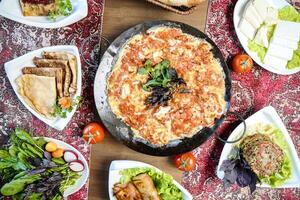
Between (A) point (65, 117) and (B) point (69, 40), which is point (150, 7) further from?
(A) point (65, 117)

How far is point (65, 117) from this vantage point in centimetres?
460

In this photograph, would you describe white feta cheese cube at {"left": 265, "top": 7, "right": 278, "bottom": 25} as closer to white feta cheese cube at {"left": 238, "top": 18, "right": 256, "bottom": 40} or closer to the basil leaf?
white feta cheese cube at {"left": 238, "top": 18, "right": 256, "bottom": 40}

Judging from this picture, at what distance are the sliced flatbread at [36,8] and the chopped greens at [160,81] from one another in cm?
107

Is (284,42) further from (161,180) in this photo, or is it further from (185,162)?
(161,180)

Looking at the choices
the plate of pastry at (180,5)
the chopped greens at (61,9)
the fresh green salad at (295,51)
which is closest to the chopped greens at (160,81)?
the plate of pastry at (180,5)

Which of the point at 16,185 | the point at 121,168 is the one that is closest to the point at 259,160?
the point at 121,168

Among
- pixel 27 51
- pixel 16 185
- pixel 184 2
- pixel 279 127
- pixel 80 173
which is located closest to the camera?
pixel 184 2

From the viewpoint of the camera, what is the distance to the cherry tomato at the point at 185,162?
4.54 m

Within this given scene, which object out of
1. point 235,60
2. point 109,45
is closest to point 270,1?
point 235,60

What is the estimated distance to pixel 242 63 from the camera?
4523 millimetres

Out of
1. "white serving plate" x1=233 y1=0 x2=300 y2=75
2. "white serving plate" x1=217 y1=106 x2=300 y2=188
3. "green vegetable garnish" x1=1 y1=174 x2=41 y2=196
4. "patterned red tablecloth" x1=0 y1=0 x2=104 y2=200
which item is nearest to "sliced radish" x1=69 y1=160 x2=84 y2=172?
"patterned red tablecloth" x1=0 y1=0 x2=104 y2=200

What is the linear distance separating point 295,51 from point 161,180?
69.7 inches

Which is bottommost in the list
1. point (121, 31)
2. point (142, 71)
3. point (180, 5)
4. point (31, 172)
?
point (31, 172)

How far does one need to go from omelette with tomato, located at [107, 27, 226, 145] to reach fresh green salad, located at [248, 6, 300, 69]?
1.44 ft
